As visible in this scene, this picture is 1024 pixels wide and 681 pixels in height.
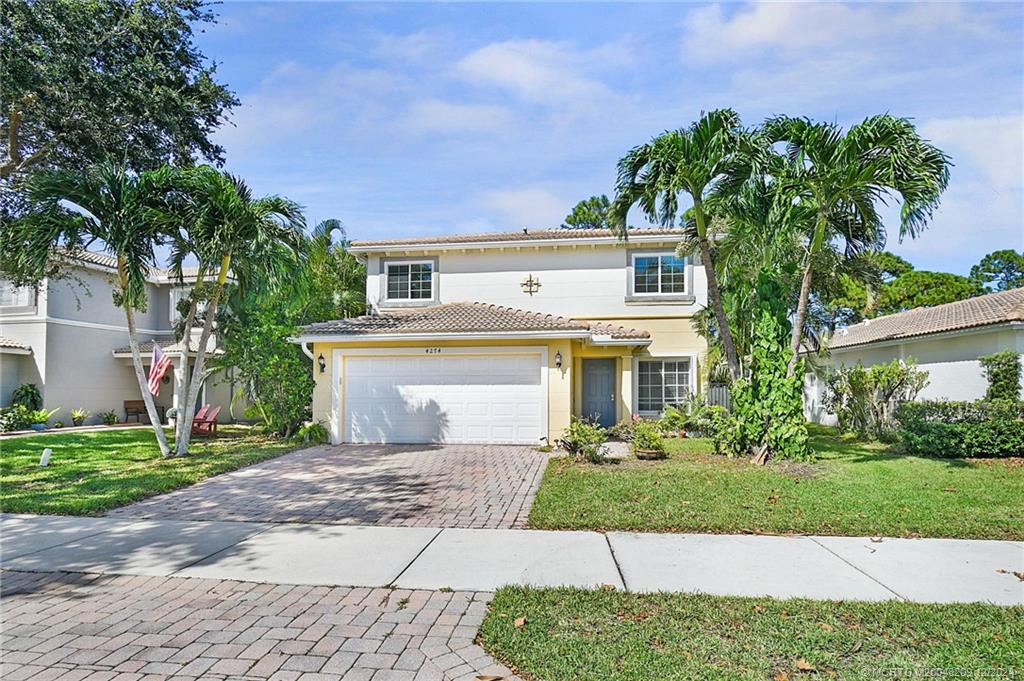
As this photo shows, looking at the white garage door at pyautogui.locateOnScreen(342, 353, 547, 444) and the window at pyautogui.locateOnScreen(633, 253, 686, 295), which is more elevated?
the window at pyautogui.locateOnScreen(633, 253, 686, 295)

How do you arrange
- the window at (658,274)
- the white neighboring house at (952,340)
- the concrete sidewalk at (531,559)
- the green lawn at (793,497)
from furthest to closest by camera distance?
1. the window at (658,274)
2. the white neighboring house at (952,340)
3. the green lawn at (793,497)
4. the concrete sidewalk at (531,559)

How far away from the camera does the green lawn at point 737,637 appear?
3553 millimetres

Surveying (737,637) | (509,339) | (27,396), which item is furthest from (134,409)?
(737,637)

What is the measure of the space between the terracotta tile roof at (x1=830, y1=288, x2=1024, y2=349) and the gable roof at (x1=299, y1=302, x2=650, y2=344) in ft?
25.8

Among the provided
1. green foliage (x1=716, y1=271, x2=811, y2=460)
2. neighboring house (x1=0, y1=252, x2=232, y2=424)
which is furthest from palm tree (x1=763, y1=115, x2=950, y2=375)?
neighboring house (x1=0, y1=252, x2=232, y2=424)

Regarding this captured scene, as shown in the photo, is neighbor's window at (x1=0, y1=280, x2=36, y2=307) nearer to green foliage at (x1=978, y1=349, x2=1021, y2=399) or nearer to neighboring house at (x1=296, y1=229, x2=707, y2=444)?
neighboring house at (x1=296, y1=229, x2=707, y2=444)

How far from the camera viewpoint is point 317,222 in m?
22.4

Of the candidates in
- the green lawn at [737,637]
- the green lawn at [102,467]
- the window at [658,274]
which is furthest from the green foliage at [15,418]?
the green lawn at [737,637]

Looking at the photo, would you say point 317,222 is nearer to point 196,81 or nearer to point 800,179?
point 196,81

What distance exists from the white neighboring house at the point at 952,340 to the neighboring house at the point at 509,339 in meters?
Answer: 6.19

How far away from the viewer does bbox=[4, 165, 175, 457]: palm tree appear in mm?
10781

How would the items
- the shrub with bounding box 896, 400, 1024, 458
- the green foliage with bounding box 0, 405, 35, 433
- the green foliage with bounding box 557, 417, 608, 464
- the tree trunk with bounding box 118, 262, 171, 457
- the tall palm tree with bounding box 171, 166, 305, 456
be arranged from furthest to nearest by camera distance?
the green foliage with bounding box 0, 405, 35, 433 < the tree trunk with bounding box 118, 262, 171, 457 < the shrub with bounding box 896, 400, 1024, 458 < the tall palm tree with bounding box 171, 166, 305, 456 < the green foliage with bounding box 557, 417, 608, 464

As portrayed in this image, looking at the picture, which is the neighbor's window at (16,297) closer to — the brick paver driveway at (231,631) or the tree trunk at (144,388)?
the tree trunk at (144,388)

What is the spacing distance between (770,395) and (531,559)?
7.45 metres
